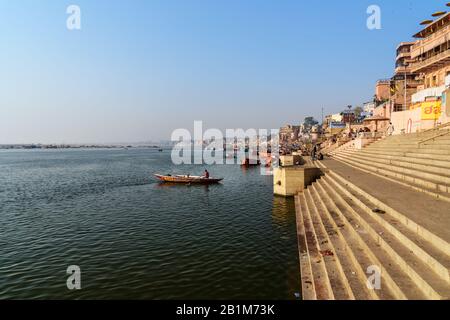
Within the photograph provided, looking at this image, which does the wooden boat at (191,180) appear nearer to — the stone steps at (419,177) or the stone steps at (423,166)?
the stone steps at (423,166)

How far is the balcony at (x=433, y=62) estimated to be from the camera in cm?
2998

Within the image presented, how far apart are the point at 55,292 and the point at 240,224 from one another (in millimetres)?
10162

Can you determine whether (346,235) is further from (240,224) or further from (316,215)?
(240,224)

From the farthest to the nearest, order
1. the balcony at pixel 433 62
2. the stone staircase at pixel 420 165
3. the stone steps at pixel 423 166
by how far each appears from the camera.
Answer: the balcony at pixel 433 62 < the stone steps at pixel 423 166 < the stone staircase at pixel 420 165

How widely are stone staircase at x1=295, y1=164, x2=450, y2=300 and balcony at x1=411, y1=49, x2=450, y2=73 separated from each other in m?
28.8

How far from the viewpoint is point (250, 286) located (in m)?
9.26

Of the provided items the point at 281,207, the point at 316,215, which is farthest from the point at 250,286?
the point at 281,207

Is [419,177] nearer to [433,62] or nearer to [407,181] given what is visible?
[407,181]

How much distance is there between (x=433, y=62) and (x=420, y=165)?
81.1ft

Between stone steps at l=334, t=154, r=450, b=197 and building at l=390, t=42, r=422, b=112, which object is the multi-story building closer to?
building at l=390, t=42, r=422, b=112

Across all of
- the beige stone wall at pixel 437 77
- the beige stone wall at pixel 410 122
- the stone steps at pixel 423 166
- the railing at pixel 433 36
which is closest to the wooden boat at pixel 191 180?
the stone steps at pixel 423 166

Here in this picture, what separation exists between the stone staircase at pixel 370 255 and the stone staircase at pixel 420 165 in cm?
301

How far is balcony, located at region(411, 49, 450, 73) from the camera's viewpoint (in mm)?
29984

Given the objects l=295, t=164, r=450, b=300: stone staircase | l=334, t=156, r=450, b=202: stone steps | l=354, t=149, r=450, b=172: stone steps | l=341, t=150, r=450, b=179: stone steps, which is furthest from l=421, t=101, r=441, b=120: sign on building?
l=295, t=164, r=450, b=300: stone staircase
